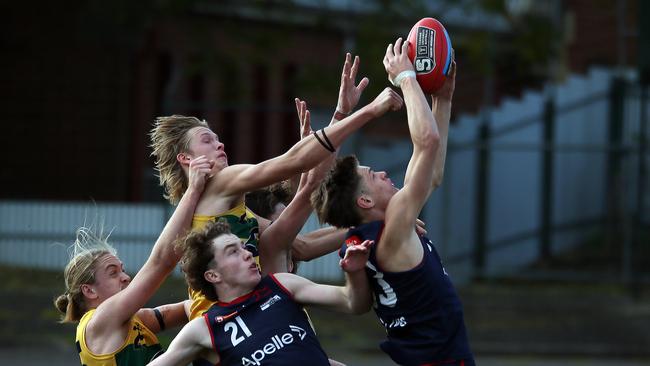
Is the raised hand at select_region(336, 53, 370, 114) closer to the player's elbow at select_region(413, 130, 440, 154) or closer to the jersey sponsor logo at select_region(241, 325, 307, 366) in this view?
the player's elbow at select_region(413, 130, 440, 154)

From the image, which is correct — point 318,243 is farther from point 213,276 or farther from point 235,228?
point 213,276

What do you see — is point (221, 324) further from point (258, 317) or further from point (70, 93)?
point (70, 93)

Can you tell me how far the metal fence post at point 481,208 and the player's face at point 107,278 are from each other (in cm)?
1073

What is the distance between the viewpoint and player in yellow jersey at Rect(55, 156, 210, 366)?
20.8ft

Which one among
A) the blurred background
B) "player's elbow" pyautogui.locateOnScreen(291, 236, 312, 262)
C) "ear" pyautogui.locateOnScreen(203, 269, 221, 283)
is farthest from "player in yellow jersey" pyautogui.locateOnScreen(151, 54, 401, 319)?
the blurred background

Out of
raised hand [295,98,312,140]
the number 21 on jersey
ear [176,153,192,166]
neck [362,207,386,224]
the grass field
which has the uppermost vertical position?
raised hand [295,98,312,140]

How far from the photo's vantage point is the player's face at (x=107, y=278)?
6.64m

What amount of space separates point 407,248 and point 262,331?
2.66ft

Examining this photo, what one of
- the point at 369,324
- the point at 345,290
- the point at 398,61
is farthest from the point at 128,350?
the point at 369,324

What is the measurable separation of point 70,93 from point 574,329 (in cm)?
925

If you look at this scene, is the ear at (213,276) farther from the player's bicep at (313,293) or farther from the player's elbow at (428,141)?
the player's elbow at (428,141)

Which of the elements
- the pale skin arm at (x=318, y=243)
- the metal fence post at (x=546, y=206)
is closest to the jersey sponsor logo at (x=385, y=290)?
the pale skin arm at (x=318, y=243)

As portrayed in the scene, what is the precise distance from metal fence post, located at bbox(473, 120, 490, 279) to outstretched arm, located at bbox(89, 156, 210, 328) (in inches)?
433

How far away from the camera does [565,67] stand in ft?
75.0
